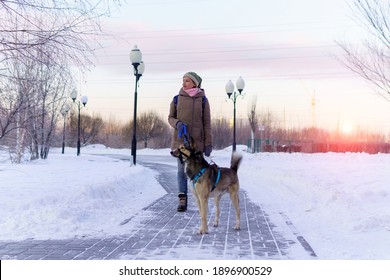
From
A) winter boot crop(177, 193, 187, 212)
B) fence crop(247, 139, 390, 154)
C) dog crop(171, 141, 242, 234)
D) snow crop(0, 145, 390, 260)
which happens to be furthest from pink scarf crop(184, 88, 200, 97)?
fence crop(247, 139, 390, 154)

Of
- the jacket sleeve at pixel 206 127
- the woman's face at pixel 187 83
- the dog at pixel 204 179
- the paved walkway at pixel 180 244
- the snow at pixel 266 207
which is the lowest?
the paved walkway at pixel 180 244

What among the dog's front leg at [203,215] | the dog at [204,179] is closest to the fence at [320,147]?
the dog at [204,179]

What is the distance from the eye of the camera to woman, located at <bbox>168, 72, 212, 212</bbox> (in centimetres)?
799

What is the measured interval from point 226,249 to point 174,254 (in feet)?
2.26

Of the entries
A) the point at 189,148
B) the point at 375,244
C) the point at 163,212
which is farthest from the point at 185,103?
the point at 375,244

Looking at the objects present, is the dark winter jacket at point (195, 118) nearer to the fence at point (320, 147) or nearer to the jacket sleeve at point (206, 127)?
the jacket sleeve at point (206, 127)

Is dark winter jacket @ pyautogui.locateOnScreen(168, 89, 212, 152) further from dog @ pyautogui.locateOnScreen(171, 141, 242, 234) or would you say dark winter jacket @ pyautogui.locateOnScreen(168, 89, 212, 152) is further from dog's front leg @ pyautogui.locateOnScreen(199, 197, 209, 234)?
dog's front leg @ pyautogui.locateOnScreen(199, 197, 209, 234)

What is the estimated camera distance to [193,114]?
806cm

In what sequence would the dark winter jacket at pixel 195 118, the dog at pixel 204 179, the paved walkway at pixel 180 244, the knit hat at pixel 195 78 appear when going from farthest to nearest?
the dark winter jacket at pixel 195 118 < the knit hat at pixel 195 78 < the dog at pixel 204 179 < the paved walkway at pixel 180 244

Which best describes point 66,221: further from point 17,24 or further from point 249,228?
point 17,24

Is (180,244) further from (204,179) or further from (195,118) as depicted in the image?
(195,118)

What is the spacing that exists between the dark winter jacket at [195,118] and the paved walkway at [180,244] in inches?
57.9

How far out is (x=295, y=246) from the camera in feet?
18.4

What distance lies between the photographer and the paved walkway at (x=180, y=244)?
16.7 ft
